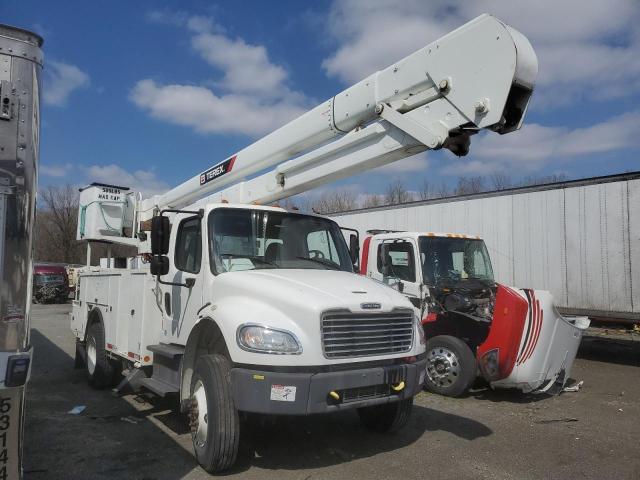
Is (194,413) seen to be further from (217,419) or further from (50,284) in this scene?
(50,284)

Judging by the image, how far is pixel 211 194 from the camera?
774cm

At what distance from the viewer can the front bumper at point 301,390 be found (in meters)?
4.02

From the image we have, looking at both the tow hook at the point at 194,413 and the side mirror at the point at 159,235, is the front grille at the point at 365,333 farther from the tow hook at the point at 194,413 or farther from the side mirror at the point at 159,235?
the side mirror at the point at 159,235

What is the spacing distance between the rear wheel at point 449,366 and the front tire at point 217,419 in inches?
143

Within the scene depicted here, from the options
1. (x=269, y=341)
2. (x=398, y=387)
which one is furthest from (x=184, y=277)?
(x=398, y=387)

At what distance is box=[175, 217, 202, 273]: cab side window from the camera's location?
214 inches

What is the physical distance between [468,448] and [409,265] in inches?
141

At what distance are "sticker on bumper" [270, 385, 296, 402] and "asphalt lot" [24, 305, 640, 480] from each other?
854mm

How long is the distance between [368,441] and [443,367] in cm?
230

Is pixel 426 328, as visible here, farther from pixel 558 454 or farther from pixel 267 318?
pixel 267 318

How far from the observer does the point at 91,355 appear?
797 centimetres

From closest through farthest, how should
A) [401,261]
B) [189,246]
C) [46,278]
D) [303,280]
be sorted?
[303,280]
[189,246]
[401,261]
[46,278]

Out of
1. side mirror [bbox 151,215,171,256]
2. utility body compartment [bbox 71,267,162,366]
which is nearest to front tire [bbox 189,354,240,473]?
side mirror [bbox 151,215,171,256]

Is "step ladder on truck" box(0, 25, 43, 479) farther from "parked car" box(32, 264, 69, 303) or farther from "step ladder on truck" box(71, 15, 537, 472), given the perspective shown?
"parked car" box(32, 264, 69, 303)
